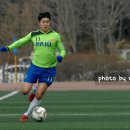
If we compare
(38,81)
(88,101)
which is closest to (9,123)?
(38,81)

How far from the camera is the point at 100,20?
46.9m

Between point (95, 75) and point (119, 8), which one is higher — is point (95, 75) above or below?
below

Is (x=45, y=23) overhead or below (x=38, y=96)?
overhead

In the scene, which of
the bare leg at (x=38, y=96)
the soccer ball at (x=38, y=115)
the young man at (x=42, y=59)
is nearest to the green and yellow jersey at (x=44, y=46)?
the young man at (x=42, y=59)

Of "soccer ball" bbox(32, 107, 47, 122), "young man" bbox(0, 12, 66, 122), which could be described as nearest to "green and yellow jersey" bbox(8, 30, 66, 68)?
"young man" bbox(0, 12, 66, 122)

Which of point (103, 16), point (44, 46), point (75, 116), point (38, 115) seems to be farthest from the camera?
point (103, 16)

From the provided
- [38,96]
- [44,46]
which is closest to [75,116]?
[38,96]

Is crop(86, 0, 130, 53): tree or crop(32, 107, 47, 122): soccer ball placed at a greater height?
crop(86, 0, 130, 53): tree

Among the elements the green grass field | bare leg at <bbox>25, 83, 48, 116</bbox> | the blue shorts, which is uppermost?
the blue shorts

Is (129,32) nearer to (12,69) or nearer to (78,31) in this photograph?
(78,31)

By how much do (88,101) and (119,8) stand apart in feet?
93.6

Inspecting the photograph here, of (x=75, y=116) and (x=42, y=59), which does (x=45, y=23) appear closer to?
(x=42, y=59)

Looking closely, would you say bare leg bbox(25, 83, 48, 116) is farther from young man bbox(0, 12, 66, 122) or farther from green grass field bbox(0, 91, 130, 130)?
green grass field bbox(0, 91, 130, 130)

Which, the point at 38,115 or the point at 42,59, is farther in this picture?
the point at 42,59
